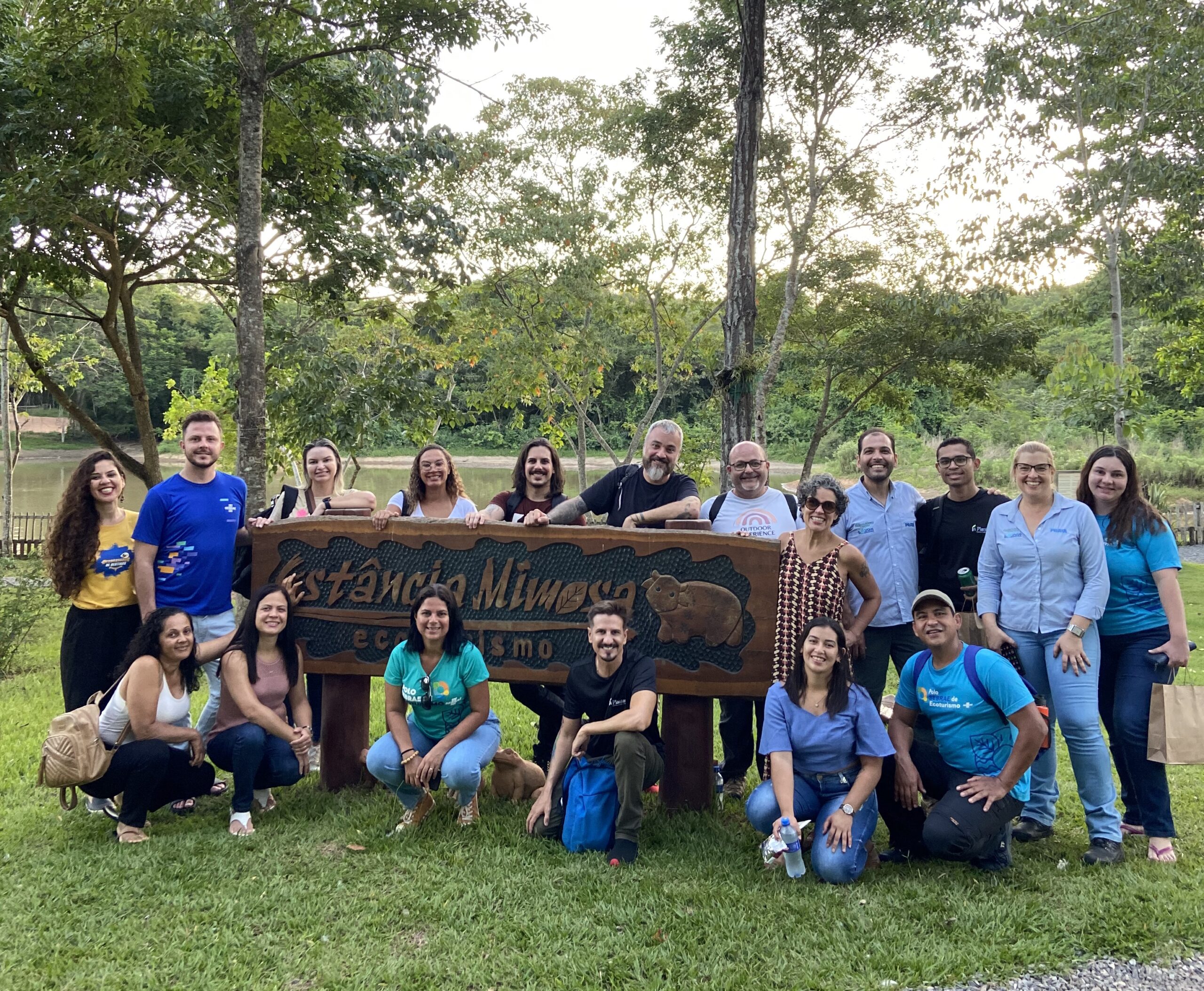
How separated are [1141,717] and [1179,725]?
0.17 m

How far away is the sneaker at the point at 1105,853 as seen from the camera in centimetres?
333

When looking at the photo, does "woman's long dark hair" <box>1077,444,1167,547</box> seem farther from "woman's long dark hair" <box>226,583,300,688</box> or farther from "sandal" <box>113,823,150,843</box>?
"sandal" <box>113,823,150,843</box>

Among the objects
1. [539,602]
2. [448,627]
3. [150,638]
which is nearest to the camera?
[150,638]

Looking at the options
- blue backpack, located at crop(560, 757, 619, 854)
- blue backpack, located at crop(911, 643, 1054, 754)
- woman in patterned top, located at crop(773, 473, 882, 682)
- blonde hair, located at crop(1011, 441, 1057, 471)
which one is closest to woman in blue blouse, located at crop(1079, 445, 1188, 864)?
blonde hair, located at crop(1011, 441, 1057, 471)

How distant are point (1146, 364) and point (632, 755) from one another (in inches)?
925

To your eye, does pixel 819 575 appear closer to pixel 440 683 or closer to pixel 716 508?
pixel 716 508

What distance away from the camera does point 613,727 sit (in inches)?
135

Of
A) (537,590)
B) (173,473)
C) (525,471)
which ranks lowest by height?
(537,590)

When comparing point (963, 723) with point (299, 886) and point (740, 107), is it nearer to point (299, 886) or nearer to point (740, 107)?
point (299, 886)

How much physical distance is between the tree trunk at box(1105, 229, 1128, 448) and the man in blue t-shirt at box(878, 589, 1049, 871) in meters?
7.84

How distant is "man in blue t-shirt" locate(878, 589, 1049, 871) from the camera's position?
10.6 feet

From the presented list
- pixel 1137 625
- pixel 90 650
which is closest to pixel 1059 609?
pixel 1137 625

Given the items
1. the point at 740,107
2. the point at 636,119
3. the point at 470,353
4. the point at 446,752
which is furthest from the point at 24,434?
the point at 446,752

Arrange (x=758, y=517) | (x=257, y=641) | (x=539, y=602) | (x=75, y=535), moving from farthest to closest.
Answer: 1. (x=539, y=602)
2. (x=758, y=517)
3. (x=257, y=641)
4. (x=75, y=535)
